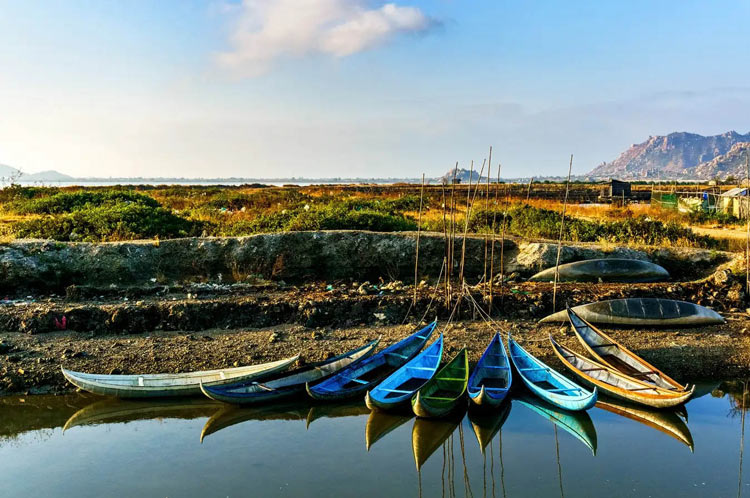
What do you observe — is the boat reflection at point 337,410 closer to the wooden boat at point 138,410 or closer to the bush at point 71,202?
the wooden boat at point 138,410

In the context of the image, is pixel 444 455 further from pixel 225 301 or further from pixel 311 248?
pixel 311 248

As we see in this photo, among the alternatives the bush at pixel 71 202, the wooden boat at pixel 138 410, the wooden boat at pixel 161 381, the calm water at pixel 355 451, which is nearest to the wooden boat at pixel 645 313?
the calm water at pixel 355 451

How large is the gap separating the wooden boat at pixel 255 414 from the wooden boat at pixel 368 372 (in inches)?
18.4

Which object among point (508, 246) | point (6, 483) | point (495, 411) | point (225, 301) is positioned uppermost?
point (508, 246)

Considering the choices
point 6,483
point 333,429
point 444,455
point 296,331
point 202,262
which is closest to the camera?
point 6,483

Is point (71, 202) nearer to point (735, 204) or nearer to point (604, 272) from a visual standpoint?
point (604, 272)

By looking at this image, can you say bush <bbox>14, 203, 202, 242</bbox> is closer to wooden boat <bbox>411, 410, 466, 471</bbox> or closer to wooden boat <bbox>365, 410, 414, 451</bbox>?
wooden boat <bbox>365, 410, 414, 451</bbox>

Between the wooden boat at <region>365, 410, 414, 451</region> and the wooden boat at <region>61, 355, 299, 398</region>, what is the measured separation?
5.19ft

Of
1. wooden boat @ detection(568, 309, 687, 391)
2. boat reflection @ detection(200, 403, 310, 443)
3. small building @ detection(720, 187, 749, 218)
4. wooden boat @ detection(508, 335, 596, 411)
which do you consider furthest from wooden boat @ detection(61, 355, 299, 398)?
small building @ detection(720, 187, 749, 218)

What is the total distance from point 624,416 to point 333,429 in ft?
14.6

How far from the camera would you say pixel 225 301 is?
42.3 ft

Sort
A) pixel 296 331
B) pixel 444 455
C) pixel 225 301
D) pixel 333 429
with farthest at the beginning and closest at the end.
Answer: pixel 225 301, pixel 296 331, pixel 333 429, pixel 444 455

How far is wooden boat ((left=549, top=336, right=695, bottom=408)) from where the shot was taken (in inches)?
340

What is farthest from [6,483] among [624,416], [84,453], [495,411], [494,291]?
[494,291]
